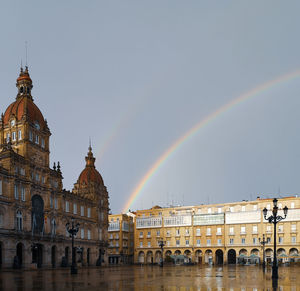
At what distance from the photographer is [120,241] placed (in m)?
112

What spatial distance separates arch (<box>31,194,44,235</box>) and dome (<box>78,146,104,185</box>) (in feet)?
80.0

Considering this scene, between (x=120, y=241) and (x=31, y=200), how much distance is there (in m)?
51.9

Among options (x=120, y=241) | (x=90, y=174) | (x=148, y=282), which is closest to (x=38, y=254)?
(x=90, y=174)

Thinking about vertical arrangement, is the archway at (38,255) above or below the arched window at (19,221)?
below

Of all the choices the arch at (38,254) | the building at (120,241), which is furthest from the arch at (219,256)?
the arch at (38,254)

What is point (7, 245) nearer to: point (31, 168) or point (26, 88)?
point (31, 168)

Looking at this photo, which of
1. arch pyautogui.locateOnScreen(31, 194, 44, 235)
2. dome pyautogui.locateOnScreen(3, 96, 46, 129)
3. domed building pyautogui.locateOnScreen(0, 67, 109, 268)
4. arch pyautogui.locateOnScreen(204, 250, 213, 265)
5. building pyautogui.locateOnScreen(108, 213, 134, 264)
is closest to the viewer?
domed building pyautogui.locateOnScreen(0, 67, 109, 268)

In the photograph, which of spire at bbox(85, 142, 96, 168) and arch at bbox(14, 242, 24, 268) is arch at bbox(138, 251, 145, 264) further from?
arch at bbox(14, 242, 24, 268)

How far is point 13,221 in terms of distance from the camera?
58.8 m

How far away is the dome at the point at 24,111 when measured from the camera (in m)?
68.3

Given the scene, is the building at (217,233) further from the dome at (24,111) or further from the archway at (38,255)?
the dome at (24,111)

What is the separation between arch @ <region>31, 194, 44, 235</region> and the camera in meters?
64.9

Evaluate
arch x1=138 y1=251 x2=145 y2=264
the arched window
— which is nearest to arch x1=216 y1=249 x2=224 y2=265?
arch x1=138 y1=251 x2=145 y2=264

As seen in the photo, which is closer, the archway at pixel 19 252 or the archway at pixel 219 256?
the archway at pixel 19 252
